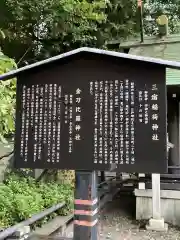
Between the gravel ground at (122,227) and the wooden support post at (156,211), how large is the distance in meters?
0.20

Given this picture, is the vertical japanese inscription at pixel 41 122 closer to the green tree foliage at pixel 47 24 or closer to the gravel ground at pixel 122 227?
the gravel ground at pixel 122 227

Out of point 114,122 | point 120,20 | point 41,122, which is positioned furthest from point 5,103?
point 120,20

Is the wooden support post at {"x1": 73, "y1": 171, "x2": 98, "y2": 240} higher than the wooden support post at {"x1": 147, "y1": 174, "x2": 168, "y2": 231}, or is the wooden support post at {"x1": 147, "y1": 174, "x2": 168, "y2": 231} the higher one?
the wooden support post at {"x1": 73, "y1": 171, "x2": 98, "y2": 240}

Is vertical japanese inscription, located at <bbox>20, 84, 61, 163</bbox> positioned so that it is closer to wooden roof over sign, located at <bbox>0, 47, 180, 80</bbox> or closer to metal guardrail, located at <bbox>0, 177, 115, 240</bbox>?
wooden roof over sign, located at <bbox>0, 47, 180, 80</bbox>

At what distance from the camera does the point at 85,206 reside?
3770 mm

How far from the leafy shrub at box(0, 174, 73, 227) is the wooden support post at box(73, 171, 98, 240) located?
97.5 inches

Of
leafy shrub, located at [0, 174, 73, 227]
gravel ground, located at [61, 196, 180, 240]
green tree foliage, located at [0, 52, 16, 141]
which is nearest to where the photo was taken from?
green tree foliage, located at [0, 52, 16, 141]

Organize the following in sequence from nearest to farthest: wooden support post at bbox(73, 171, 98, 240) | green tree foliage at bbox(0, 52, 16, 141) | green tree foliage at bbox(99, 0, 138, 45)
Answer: wooden support post at bbox(73, 171, 98, 240) < green tree foliage at bbox(0, 52, 16, 141) < green tree foliage at bbox(99, 0, 138, 45)

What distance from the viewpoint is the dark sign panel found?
140 inches

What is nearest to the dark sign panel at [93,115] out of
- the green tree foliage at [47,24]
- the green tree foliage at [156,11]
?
the green tree foliage at [47,24]

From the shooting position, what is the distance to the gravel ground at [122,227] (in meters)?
7.80

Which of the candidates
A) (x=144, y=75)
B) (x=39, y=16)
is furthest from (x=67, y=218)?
(x=39, y=16)

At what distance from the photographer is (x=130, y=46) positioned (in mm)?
11484

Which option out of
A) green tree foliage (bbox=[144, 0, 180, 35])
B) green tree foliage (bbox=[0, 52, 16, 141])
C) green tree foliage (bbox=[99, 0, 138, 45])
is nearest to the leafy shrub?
green tree foliage (bbox=[0, 52, 16, 141])
